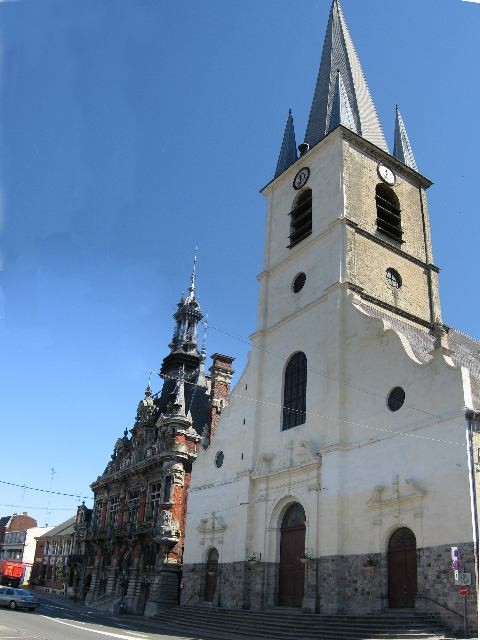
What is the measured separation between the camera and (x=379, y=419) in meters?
22.0

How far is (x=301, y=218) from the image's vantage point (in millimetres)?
31906

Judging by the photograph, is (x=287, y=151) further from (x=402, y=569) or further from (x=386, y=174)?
(x=402, y=569)

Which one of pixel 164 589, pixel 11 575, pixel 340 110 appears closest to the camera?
pixel 340 110

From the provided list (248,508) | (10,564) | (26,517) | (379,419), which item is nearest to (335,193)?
(379,419)

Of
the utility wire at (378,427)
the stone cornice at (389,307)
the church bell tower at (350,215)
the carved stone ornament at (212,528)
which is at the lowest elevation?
the carved stone ornament at (212,528)

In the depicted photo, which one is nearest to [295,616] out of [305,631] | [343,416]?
[305,631]

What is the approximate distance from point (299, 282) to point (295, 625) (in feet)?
51.5

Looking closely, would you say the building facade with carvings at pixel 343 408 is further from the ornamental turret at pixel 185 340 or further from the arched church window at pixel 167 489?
the ornamental turret at pixel 185 340

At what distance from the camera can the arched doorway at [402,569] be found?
19.1 meters

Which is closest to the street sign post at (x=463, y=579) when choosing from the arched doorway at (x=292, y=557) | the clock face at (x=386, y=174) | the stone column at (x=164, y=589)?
the arched doorway at (x=292, y=557)

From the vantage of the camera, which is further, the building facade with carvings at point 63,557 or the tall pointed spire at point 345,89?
the building facade with carvings at point 63,557

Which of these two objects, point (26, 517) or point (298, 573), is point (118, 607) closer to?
point (298, 573)

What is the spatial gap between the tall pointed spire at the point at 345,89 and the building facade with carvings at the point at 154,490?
56.5ft

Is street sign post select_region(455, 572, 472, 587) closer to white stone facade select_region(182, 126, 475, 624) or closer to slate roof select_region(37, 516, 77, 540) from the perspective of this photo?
white stone facade select_region(182, 126, 475, 624)
